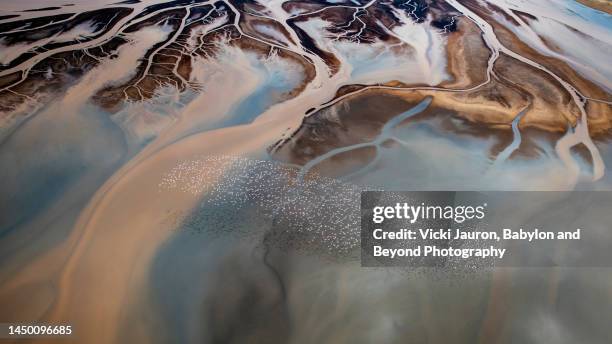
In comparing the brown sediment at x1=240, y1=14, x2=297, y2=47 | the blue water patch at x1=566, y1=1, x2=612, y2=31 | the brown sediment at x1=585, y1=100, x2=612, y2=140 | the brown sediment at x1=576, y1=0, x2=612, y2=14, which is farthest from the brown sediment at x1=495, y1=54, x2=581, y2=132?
the brown sediment at x1=576, y1=0, x2=612, y2=14

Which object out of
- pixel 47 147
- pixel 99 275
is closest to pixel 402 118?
pixel 99 275

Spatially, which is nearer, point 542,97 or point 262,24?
point 542,97

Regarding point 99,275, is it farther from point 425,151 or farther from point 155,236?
point 425,151

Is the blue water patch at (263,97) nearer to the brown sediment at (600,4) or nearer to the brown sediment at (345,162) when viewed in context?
the brown sediment at (345,162)

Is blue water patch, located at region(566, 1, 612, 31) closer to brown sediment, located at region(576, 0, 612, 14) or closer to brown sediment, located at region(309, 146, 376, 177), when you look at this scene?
brown sediment, located at region(576, 0, 612, 14)

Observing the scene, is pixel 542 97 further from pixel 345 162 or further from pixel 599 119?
pixel 345 162

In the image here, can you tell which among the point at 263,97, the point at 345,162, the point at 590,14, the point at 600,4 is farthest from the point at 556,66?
the point at 263,97
